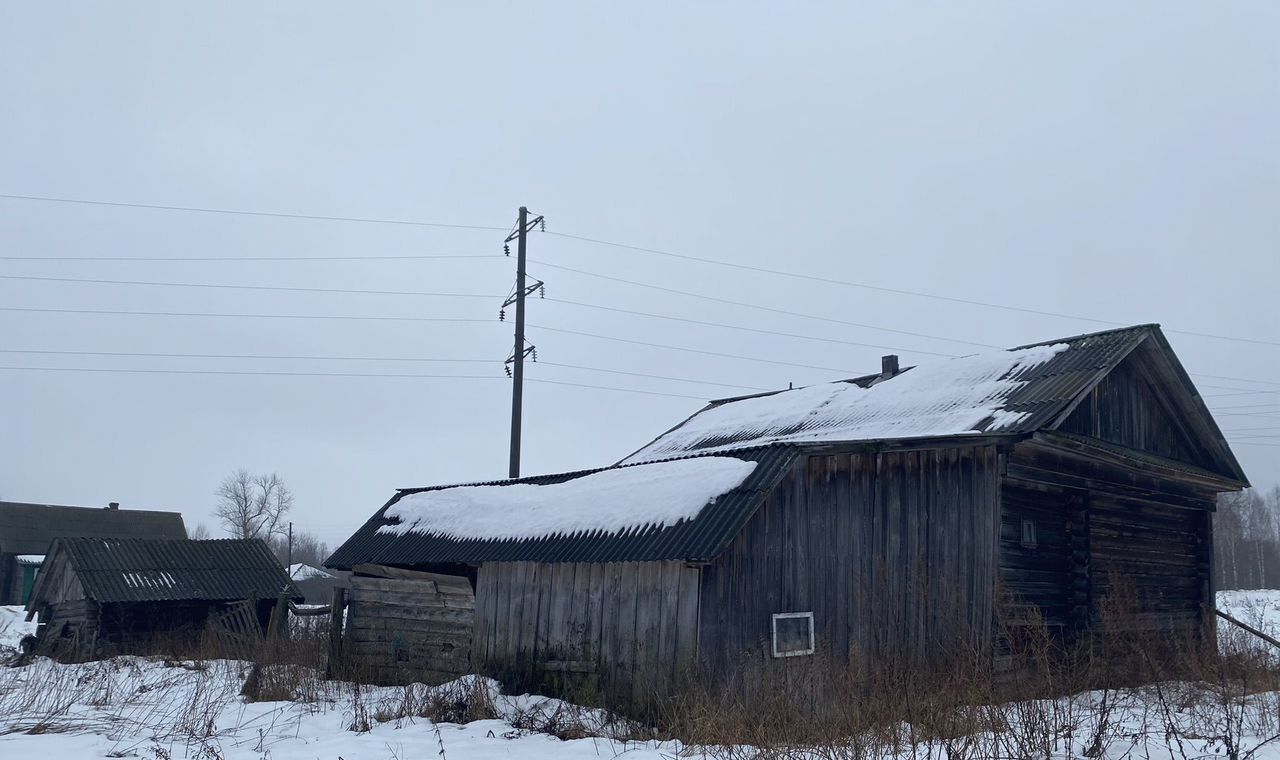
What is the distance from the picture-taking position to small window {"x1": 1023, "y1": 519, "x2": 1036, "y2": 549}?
13688mm

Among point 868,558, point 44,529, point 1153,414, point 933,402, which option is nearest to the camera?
point 868,558

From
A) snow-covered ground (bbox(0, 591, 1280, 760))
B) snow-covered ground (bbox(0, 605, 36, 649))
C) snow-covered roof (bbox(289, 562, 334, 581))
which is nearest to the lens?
snow-covered ground (bbox(0, 591, 1280, 760))

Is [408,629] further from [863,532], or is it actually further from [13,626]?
[13,626]

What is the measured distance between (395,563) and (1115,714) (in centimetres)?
1044

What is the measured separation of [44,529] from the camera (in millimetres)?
47062

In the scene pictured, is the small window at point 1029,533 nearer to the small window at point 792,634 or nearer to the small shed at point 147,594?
the small window at point 792,634

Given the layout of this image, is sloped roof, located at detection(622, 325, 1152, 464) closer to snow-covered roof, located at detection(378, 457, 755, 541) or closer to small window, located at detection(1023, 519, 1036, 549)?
snow-covered roof, located at detection(378, 457, 755, 541)

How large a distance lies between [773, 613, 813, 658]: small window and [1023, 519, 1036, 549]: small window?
146 inches

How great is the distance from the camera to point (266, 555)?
2777 cm

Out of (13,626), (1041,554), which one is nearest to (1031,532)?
(1041,554)

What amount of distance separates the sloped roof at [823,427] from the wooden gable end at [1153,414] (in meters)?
0.05

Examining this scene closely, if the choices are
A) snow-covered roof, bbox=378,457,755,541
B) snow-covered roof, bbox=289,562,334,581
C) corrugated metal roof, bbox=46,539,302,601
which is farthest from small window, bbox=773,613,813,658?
snow-covered roof, bbox=289,562,334,581

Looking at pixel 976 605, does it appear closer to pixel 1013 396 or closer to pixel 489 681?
pixel 1013 396

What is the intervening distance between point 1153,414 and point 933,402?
3.86m
